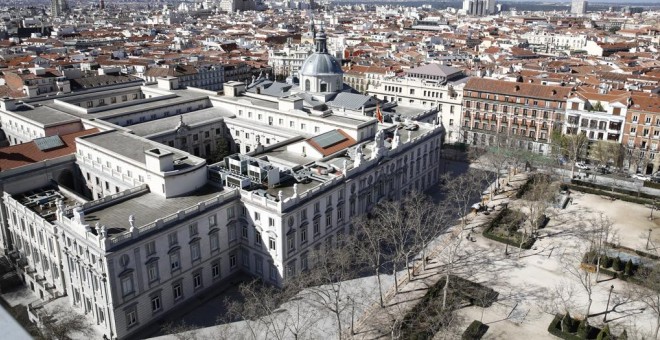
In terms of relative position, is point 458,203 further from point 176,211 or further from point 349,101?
point 176,211

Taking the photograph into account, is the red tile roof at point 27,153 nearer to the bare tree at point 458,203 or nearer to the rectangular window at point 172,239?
the rectangular window at point 172,239

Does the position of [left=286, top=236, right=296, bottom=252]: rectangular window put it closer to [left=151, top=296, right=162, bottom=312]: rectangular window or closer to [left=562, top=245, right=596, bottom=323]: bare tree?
[left=151, top=296, right=162, bottom=312]: rectangular window

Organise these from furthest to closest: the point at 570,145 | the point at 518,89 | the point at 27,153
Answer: the point at 518,89
the point at 570,145
the point at 27,153

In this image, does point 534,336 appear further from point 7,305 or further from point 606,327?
point 7,305

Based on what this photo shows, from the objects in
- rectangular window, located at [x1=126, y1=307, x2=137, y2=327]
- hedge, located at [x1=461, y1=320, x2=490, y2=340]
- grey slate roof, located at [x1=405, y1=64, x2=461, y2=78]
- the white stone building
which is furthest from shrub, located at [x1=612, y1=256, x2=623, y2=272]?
grey slate roof, located at [x1=405, y1=64, x2=461, y2=78]

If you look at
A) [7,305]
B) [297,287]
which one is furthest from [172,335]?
[7,305]

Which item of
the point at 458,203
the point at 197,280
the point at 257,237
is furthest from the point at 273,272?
the point at 458,203

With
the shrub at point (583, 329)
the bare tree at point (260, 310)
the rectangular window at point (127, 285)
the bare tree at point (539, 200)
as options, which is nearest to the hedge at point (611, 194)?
the bare tree at point (539, 200)
